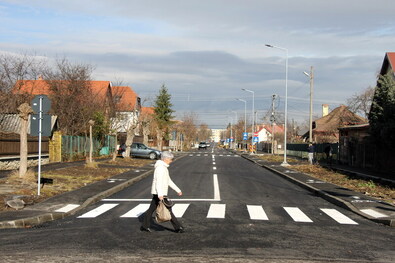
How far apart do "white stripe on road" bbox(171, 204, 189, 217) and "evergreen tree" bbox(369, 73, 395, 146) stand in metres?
16.5

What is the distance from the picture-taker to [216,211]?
1245 centimetres

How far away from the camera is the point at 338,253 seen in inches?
304

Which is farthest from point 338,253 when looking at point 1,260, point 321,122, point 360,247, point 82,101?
point 321,122

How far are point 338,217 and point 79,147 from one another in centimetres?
2820

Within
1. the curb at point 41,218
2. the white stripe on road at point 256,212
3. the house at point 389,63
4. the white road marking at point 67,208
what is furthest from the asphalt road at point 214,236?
the house at point 389,63

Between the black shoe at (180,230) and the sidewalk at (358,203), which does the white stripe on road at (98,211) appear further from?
the sidewalk at (358,203)

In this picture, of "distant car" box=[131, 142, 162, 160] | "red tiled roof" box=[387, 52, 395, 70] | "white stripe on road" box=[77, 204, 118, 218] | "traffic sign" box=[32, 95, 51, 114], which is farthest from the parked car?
"white stripe on road" box=[77, 204, 118, 218]

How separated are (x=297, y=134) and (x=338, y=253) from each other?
331 ft

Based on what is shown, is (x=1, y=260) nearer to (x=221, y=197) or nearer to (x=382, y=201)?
(x=221, y=197)

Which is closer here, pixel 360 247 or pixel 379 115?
pixel 360 247

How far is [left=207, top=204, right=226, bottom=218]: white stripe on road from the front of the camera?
38.5ft

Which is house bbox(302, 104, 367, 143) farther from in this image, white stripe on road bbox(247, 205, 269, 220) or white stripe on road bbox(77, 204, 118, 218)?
white stripe on road bbox(77, 204, 118, 218)

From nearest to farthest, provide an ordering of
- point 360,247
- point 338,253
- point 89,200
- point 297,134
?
point 338,253, point 360,247, point 89,200, point 297,134

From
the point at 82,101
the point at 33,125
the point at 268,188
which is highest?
the point at 82,101
